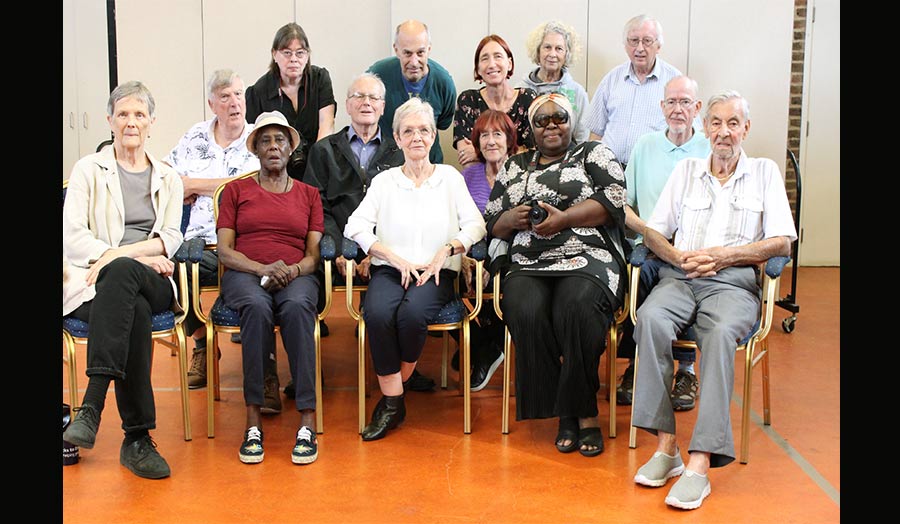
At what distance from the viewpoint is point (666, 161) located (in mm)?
4262

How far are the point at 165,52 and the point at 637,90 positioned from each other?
3.68 m

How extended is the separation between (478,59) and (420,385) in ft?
5.92

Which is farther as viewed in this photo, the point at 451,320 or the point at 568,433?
the point at 451,320

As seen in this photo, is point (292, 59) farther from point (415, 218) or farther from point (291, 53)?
point (415, 218)

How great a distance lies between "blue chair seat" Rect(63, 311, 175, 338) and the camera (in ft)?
11.5

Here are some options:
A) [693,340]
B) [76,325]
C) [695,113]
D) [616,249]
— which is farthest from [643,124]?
[76,325]

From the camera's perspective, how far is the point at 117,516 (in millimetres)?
3023

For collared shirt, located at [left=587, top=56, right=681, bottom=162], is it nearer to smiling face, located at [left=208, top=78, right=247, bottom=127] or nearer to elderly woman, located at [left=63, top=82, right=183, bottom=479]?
smiling face, located at [left=208, top=78, right=247, bottom=127]

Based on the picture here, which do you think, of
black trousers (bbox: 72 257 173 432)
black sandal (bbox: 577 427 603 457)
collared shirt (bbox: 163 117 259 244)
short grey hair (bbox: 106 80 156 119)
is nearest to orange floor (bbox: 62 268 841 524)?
black sandal (bbox: 577 427 603 457)

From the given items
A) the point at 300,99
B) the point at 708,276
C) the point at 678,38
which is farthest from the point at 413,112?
the point at 678,38

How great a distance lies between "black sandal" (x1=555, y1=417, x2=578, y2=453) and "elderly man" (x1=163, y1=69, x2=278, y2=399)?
1.80m

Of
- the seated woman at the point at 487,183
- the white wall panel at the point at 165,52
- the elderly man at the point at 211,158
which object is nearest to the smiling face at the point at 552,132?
the seated woman at the point at 487,183

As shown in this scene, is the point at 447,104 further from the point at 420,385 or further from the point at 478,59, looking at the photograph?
the point at 420,385

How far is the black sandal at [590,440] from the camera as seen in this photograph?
11.7 feet
